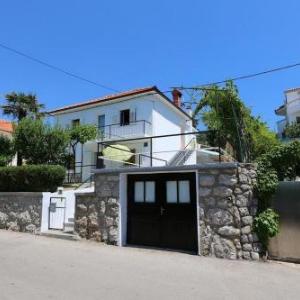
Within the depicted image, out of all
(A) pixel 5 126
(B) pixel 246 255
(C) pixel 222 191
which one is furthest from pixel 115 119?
(B) pixel 246 255

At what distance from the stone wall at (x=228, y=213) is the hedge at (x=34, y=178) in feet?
22.2

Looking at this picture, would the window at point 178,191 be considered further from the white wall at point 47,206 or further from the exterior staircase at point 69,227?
the white wall at point 47,206

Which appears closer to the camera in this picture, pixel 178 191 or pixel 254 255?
pixel 254 255

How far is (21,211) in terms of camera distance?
13.8m

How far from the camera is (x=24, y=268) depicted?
26.5 ft

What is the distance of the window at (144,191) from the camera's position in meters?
11.1

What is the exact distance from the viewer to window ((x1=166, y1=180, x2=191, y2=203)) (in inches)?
411

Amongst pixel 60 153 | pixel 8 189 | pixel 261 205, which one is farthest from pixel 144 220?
pixel 60 153

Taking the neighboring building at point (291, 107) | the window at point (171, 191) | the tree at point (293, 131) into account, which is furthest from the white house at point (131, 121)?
the neighboring building at point (291, 107)

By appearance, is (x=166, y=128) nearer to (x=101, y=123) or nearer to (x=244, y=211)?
(x=101, y=123)

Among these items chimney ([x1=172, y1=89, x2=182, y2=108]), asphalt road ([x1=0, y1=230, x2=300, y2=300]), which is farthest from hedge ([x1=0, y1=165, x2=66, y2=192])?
chimney ([x1=172, y1=89, x2=182, y2=108])

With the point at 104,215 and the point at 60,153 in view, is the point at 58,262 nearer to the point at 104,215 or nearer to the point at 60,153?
the point at 104,215

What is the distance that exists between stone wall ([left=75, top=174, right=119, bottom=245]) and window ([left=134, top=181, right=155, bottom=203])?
23.9 inches

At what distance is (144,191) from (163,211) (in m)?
0.91
